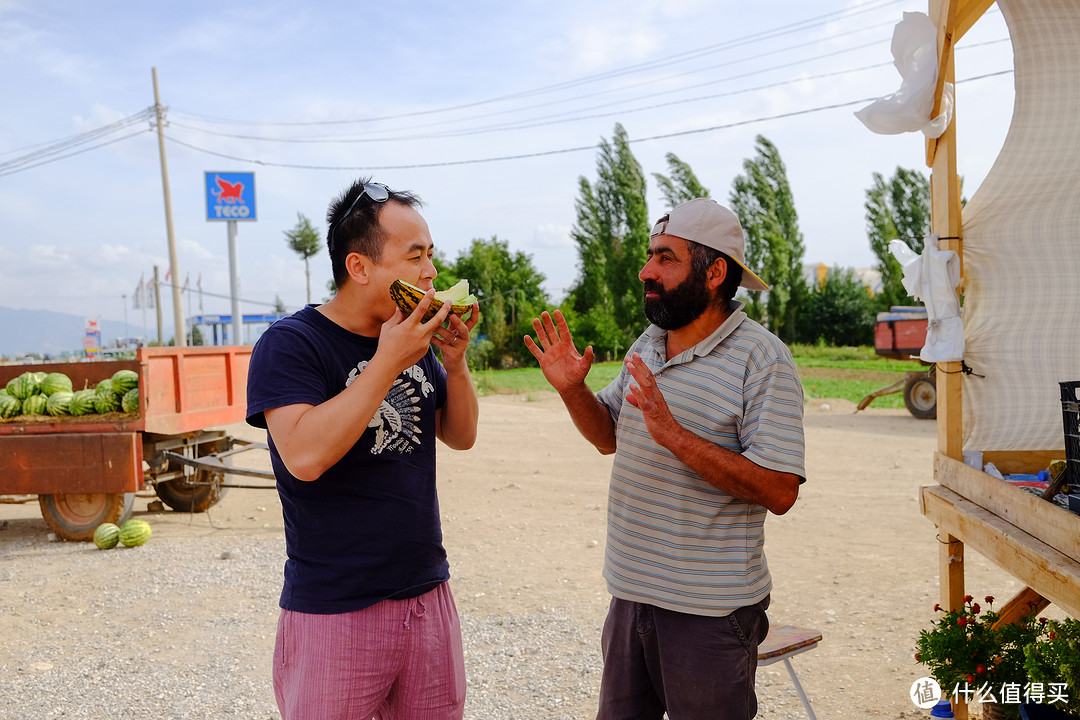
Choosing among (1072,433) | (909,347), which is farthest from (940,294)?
(909,347)

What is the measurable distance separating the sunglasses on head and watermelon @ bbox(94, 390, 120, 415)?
626 centimetres

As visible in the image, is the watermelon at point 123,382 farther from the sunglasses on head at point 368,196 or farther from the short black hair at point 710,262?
the short black hair at point 710,262

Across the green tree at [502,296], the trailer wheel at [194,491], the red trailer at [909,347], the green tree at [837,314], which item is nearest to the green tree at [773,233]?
the green tree at [837,314]

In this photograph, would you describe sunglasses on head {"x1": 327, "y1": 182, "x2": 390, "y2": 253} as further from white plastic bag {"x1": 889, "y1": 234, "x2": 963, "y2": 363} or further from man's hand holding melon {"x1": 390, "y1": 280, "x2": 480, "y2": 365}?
white plastic bag {"x1": 889, "y1": 234, "x2": 963, "y2": 363}

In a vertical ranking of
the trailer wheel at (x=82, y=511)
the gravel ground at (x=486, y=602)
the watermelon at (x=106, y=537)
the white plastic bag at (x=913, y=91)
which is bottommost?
the gravel ground at (x=486, y=602)

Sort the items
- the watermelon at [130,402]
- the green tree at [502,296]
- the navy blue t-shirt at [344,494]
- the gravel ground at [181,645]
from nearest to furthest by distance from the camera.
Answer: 1. the navy blue t-shirt at [344,494]
2. the gravel ground at [181,645]
3. the watermelon at [130,402]
4. the green tree at [502,296]

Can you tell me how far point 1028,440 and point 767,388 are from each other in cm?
221

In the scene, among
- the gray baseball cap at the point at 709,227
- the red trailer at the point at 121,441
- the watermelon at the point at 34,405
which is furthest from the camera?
the watermelon at the point at 34,405

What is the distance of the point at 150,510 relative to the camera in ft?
28.8

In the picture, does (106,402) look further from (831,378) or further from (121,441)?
(831,378)

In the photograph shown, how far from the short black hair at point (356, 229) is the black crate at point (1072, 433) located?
7.78 ft

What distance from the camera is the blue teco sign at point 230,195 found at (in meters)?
22.2

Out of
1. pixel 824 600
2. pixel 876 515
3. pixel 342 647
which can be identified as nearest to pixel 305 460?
pixel 342 647

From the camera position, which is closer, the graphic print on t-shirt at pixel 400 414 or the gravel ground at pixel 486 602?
the graphic print on t-shirt at pixel 400 414
